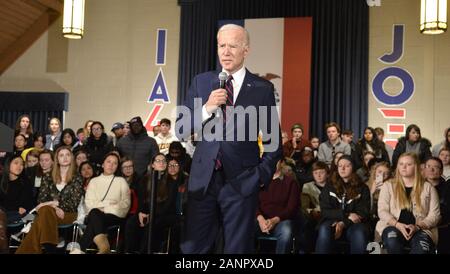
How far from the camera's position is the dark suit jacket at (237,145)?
2.73 m

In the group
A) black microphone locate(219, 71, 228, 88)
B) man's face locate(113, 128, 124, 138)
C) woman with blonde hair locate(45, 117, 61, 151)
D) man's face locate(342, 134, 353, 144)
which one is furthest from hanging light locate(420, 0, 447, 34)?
black microphone locate(219, 71, 228, 88)

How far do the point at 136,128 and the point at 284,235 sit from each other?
2753 mm

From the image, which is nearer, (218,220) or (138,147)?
(218,220)

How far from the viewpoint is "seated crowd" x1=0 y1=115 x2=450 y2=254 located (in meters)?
4.67

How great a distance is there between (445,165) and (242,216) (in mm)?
3916

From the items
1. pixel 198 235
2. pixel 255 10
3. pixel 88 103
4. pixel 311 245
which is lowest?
pixel 311 245

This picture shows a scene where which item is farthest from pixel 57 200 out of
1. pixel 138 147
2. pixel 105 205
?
pixel 138 147

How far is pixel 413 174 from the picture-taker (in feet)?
15.3

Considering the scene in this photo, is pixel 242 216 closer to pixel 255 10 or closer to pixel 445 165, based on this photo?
pixel 445 165

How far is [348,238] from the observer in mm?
5051

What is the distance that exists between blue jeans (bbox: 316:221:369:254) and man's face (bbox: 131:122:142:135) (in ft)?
9.45

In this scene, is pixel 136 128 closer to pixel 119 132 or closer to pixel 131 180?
pixel 119 132

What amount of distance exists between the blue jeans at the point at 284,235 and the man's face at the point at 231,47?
254 centimetres
